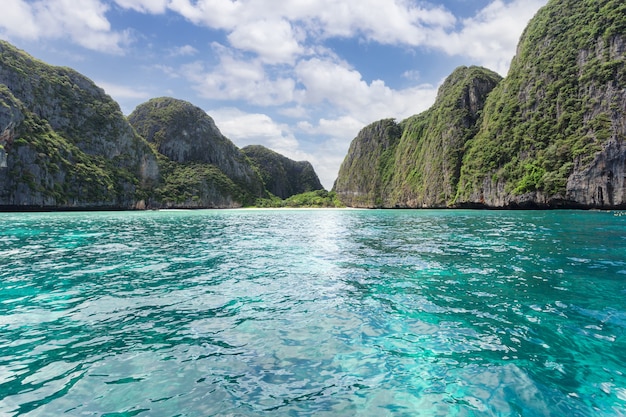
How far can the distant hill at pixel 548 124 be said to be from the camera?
71.5 meters

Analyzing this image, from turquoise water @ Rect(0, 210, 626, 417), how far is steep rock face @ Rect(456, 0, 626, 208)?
76.4 m

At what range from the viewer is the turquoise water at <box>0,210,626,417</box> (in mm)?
4910

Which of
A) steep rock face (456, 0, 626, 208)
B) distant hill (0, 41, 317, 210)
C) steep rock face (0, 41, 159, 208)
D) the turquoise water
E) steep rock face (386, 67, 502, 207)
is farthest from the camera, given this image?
steep rock face (386, 67, 502, 207)

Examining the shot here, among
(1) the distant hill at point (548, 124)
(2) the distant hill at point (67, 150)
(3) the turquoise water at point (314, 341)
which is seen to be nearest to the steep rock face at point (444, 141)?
(1) the distant hill at point (548, 124)

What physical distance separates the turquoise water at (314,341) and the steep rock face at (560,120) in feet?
251

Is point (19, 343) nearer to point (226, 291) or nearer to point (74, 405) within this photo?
point (74, 405)

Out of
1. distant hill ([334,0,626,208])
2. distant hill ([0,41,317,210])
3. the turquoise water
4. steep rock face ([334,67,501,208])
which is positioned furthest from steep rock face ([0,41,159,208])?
distant hill ([334,0,626,208])

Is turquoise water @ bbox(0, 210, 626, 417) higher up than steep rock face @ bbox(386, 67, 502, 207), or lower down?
lower down

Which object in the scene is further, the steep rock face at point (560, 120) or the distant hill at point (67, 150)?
the distant hill at point (67, 150)

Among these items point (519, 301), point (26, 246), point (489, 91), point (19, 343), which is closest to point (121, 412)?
point (19, 343)

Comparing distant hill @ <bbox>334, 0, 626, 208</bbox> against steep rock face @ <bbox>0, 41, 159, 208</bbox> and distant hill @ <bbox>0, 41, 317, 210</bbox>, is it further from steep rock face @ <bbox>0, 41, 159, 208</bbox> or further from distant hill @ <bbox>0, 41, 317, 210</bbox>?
steep rock face @ <bbox>0, 41, 159, 208</bbox>

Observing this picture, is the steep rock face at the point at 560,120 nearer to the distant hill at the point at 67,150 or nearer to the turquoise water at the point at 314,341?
the turquoise water at the point at 314,341

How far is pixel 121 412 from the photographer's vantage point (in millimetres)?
4559

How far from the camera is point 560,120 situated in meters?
84.1
